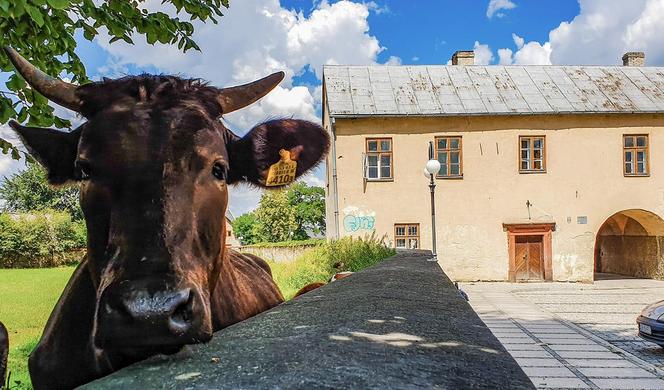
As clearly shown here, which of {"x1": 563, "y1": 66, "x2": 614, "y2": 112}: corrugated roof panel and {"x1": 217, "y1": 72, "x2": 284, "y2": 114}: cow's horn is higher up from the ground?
{"x1": 563, "y1": 66, "x2": 614, "y2": 112}: corrugated roof panel

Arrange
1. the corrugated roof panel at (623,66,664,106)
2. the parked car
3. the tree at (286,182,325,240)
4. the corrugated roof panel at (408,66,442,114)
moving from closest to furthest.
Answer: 1. the parked car
2. the corrugated roof panel at (408,66,442,114)
3. the corrugated roof panel at (623,66,664,106)
4. the tree at (286,182,325,240)

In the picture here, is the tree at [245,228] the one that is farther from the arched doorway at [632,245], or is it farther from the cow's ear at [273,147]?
the cow's ear at [273,147]

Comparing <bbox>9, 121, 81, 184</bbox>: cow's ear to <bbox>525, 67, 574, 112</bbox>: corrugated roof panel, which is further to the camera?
<bbox>525, 67, 574, 112</bbox>: corrugated roof panel

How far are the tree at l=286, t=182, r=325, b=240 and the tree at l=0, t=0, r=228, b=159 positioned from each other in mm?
53773

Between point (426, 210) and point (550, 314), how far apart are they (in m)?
8.08

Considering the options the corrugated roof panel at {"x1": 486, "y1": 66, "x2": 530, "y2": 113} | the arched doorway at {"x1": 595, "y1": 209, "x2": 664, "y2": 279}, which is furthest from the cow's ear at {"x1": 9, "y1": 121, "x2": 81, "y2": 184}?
the arched doorway at {"x1": 595, "y1": 209, "x2": 664, "y2": 279}

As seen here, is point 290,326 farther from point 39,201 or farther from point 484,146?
point 39,201

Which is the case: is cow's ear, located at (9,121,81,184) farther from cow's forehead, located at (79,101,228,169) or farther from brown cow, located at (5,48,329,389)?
cow's forehead, located at (79,101,228,169)

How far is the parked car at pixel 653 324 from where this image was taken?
31.3ft

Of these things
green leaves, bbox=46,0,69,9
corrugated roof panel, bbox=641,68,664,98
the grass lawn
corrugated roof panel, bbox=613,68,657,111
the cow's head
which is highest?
corrugated roof panel, bbox=641,68,664,98

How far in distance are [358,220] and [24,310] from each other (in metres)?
11.8

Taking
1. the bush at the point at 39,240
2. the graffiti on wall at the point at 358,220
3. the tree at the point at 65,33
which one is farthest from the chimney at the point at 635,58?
the bush at the point at 39,240

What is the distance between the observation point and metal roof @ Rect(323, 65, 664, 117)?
2177 centimetres

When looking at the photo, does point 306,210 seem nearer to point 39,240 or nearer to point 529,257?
point 39,240
